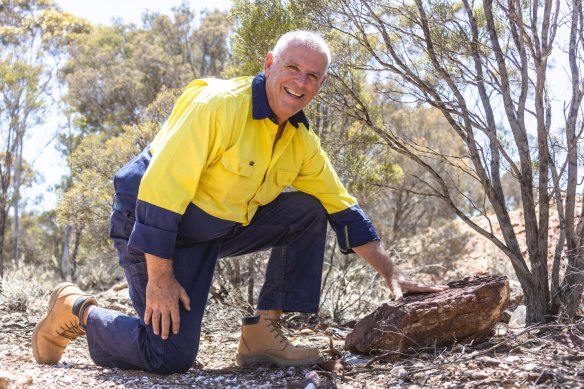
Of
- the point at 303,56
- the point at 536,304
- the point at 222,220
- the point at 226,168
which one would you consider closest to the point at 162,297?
the point at 222,220

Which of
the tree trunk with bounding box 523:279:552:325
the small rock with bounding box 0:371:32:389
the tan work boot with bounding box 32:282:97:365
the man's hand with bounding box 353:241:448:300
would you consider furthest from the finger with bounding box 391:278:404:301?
the small rock with bounding box 0:371:32:389

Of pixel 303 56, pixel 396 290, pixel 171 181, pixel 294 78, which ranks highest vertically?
pixel 303 56

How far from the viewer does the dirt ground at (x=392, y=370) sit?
9.84 ft

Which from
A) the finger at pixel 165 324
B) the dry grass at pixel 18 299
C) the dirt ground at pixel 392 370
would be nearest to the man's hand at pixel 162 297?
the finger at pixel 165 324

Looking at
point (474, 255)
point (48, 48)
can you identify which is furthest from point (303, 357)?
point (48, 48)

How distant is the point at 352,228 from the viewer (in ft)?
12.7

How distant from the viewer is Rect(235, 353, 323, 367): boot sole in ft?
12.1

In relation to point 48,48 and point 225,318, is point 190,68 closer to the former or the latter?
point 48,48

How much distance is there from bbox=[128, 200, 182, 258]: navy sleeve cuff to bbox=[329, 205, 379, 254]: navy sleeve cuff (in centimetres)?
95

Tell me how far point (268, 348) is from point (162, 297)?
0.69 m

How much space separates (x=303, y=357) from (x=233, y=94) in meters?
1.29

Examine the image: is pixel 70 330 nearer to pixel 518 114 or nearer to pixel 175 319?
pixel 175 319

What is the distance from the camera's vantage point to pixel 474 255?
11.5m

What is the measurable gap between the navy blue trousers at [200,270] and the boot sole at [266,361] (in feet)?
0.86
